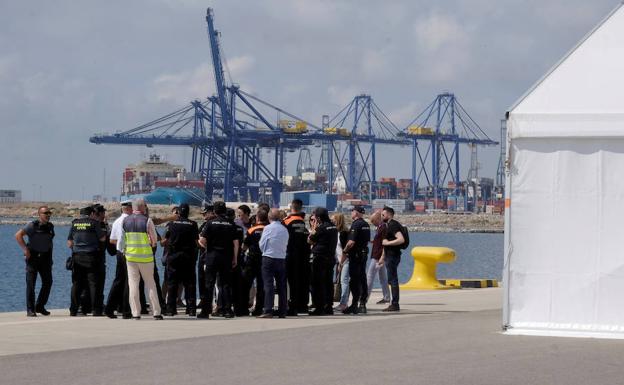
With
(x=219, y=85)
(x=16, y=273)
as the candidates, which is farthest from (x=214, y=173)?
(x=16, y=273)

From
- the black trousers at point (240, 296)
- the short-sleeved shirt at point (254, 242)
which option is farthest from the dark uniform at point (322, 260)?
the black trousers at point (240, 296)

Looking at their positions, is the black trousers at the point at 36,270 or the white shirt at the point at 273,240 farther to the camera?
the black trousers at the point at 36,270

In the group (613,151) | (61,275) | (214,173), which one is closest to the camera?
(613,151)

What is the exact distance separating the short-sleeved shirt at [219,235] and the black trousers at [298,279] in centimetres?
113

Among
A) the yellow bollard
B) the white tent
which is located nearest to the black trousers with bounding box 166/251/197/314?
the white tent

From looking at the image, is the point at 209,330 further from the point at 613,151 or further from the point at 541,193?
the point at 613,151

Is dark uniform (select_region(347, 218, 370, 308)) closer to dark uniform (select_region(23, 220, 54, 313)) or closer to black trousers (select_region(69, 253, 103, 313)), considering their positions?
black trousers (select_region(69, 253, 103, 313))

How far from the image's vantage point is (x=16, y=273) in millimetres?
47781

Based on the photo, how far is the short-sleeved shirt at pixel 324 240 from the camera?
16078 mm

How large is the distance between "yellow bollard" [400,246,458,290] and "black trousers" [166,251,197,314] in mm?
8035

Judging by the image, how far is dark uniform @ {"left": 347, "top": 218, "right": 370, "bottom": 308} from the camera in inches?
648

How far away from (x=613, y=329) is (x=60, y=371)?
19.6 ft

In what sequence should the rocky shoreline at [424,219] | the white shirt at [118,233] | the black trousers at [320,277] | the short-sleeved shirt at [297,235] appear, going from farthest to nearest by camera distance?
the rocky shoreline at [424,219] < the black trousers at [320,277] < the short-sleeved shirt at [297,235] < the white shirt at [118,233]

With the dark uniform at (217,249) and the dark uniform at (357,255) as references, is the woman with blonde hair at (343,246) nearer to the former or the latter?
the dark uniform at (357,255)
